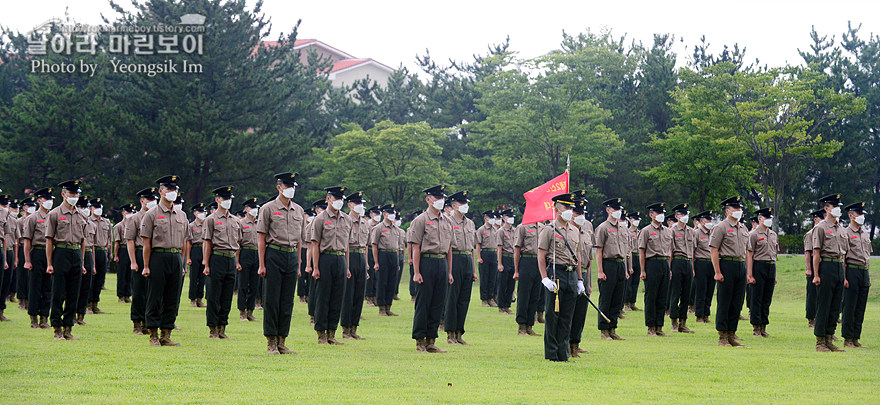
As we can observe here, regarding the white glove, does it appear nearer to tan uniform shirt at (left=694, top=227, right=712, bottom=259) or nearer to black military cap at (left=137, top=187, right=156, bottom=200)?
black military cap at (left=137, top=187, right=156, bottom=200)

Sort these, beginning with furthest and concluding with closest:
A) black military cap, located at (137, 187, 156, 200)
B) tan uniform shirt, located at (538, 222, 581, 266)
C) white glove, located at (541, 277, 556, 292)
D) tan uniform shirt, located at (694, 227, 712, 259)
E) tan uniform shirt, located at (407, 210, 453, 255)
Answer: tan uniform shirt, located at (694, 227, 712, 259) → black military cap, located at (137, 187, 156, 200) → tan uniform shirt, located at (407, 210, 453, 255) → tan uniform shirt, located at (538, 222, 581, 266) → white glove, located at (541, 277, 556, 292)

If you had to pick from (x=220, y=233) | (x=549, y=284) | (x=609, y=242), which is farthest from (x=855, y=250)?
(x=220, y=233)

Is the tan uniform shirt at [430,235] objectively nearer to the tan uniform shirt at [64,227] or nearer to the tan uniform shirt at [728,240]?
the tan uniform shirt at [728,240]

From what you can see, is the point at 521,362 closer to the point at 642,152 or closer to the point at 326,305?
the point at 326,305

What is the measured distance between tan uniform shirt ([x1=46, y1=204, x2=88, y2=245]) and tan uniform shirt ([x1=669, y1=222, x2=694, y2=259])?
31.3 ft

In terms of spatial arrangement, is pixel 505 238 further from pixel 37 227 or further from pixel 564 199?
pixel 37 227

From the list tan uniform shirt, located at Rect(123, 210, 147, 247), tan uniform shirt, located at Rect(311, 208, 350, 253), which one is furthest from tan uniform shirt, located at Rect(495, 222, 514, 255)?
tan uniform shirt, located at Rect(123, 210, 147, 247)

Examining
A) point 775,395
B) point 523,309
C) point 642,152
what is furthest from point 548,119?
point 775,395

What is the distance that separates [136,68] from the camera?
37.5 metres

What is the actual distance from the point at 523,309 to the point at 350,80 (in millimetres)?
54835

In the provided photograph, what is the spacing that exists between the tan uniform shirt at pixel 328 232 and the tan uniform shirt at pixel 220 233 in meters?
2.25

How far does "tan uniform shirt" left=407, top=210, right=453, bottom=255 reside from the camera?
11609 mm

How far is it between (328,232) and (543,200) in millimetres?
2748

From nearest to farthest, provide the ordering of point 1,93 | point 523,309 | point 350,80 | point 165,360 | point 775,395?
point 775,395
point 165,360
point 523,309
point 1,93
point 350,80
